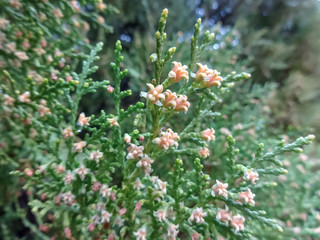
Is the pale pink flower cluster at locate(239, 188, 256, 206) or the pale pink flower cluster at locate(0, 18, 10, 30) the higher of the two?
the pale pink flower cluster at locate(0, 18, 10, 30)

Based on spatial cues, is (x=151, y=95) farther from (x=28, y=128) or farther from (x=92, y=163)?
(x=28, y=128)

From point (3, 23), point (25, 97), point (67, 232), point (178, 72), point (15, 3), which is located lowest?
point (67, 232)

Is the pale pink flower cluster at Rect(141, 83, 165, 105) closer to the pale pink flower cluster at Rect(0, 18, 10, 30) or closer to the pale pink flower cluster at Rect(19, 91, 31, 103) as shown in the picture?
the pale pink flower cluster at Rect(19, 91, 31, 103)

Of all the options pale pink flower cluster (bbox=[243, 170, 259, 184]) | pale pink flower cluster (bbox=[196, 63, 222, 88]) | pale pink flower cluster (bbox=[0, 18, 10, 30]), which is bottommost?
pale pink flower cluster (bbox=[243, 170, 259, 184])

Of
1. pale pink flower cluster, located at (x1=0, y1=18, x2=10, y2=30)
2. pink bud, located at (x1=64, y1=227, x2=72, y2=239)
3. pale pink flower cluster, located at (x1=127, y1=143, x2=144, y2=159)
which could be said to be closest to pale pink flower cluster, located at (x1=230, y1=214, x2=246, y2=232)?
pale pink flower cluster, located at (x1=127, y1=143, x2=144, y2=159)

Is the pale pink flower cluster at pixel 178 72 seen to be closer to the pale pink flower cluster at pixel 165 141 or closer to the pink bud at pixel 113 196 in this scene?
the pale pink flower cluster at pixel 165 141

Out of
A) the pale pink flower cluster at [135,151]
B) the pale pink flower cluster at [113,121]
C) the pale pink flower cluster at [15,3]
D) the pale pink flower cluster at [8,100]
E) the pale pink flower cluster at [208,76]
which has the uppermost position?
the pale pink flower cluster at [15,3]

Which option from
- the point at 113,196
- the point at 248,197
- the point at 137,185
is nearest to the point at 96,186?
the point at 113,196

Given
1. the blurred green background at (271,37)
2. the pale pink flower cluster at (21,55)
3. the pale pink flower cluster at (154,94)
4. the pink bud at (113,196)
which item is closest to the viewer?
the pale pink flower cluster at (154,94)

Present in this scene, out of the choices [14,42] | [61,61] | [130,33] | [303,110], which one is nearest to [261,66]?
[303,110]

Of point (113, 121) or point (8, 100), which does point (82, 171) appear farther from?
point (8, 100)

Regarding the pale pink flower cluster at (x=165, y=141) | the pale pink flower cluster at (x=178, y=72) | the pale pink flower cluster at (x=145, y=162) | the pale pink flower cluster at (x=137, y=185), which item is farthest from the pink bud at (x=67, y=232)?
the pale pink flower cluster at (x=178, y=72)
